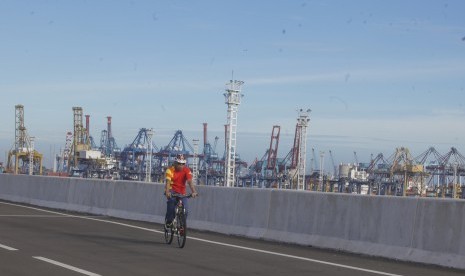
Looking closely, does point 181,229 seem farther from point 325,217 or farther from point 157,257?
point 325,217

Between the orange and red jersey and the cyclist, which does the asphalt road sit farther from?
the orange and red jersey

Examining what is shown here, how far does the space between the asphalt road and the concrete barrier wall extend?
407 mm

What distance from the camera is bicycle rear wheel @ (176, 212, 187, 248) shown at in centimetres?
1490

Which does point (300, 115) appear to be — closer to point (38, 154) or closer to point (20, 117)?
point (38, 154)

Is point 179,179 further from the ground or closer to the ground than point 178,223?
further from the ground

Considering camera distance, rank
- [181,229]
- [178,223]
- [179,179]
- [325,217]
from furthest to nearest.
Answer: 1. [325,217]
2. [179,179]
3. [178,223]
4. [181,229]

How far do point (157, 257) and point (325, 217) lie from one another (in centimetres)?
421

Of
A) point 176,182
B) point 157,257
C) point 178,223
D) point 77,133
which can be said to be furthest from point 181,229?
point 77,133

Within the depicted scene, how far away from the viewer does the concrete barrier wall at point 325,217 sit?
13547 mm

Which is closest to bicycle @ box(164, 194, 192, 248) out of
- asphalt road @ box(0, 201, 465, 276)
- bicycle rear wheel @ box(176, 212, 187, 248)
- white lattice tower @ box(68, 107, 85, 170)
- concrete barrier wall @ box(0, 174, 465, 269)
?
bicycle rear wheel @ box(176, 212, 187, 248)

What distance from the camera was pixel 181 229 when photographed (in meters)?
15.0

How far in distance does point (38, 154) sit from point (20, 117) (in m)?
20.1

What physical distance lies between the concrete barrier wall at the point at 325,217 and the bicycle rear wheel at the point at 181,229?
2697 millimetres

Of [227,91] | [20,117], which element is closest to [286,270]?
[227,91]
